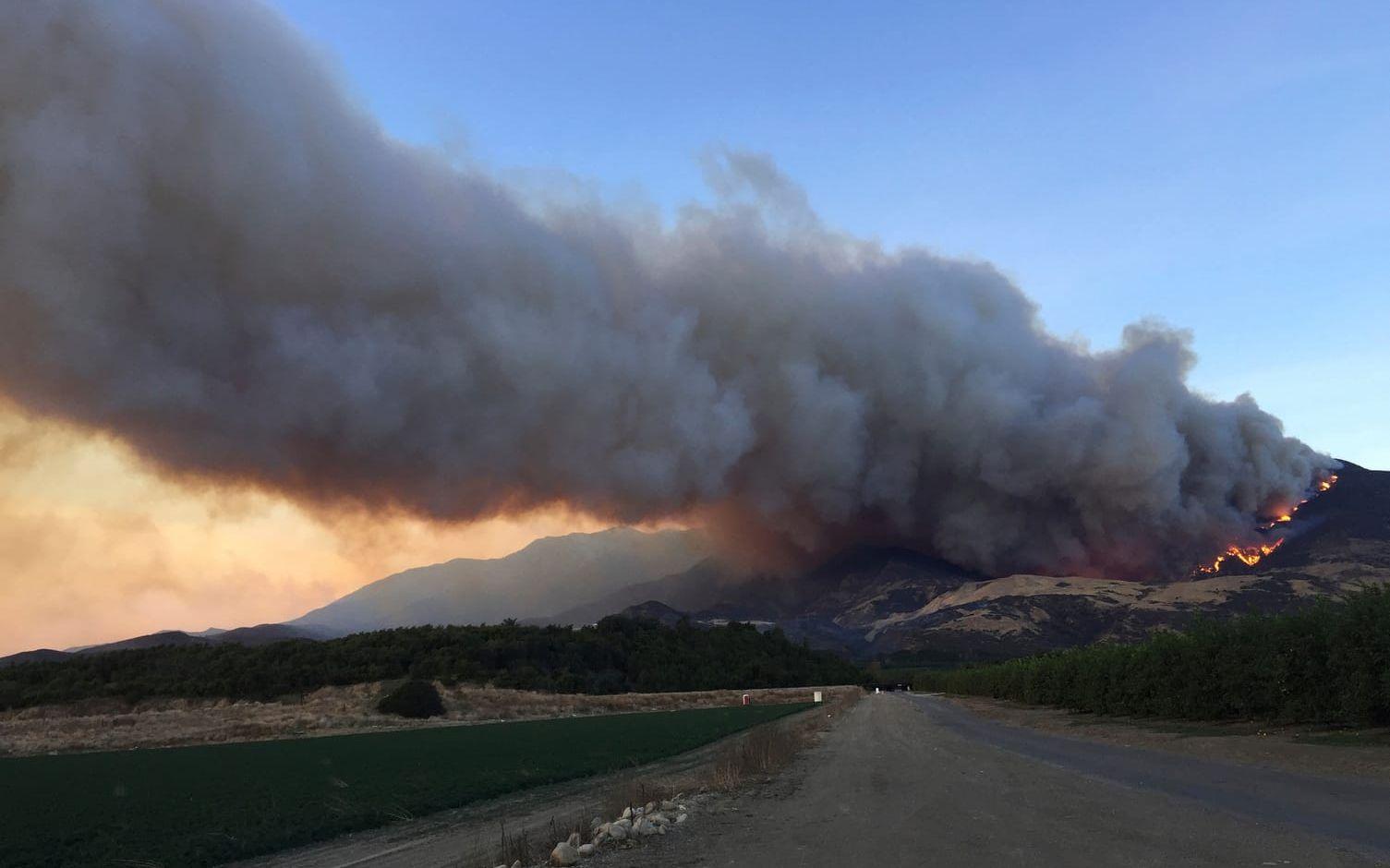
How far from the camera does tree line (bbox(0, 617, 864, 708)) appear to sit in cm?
11225

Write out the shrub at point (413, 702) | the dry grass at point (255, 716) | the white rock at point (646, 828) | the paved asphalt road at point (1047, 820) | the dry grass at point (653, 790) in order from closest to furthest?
the paved asphalt road at point (1047, 820)
the dry grass at point (653, 790)
the white rock at point (646, 828)
the dry grass at point (255, 716)
the shrub at point (413, 702)

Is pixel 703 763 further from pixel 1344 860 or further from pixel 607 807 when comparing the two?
pixel 1344 860

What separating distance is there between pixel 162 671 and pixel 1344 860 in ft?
456

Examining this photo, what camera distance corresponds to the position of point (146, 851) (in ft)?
64.2

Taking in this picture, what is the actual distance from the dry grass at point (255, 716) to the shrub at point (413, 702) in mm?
1632

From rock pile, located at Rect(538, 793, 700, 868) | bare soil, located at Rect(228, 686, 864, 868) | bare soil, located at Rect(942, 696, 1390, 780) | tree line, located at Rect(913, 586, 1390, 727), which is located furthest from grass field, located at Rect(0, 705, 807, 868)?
tree line, located at Rect(913, 586, 1390, 727)

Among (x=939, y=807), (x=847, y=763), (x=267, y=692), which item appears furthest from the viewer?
(x=267, y=692)

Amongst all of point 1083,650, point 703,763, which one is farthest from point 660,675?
point 703,763

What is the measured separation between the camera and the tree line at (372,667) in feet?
368

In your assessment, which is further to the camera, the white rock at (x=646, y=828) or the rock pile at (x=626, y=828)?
the white rock at (x=646, y=828)

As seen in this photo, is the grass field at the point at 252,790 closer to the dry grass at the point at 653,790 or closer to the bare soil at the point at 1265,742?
the dry grass at the point at 653,790

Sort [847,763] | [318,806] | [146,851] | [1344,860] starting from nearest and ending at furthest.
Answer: [1344,860]
[146,851]
[318,806]
[847,763]

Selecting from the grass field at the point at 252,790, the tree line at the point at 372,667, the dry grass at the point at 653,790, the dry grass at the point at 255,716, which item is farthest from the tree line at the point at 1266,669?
the tree line at the point at 372,667

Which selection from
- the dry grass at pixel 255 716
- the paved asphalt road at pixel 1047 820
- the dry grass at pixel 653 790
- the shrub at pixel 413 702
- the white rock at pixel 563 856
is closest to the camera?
the paved asphalt road at pixel 1047 820
